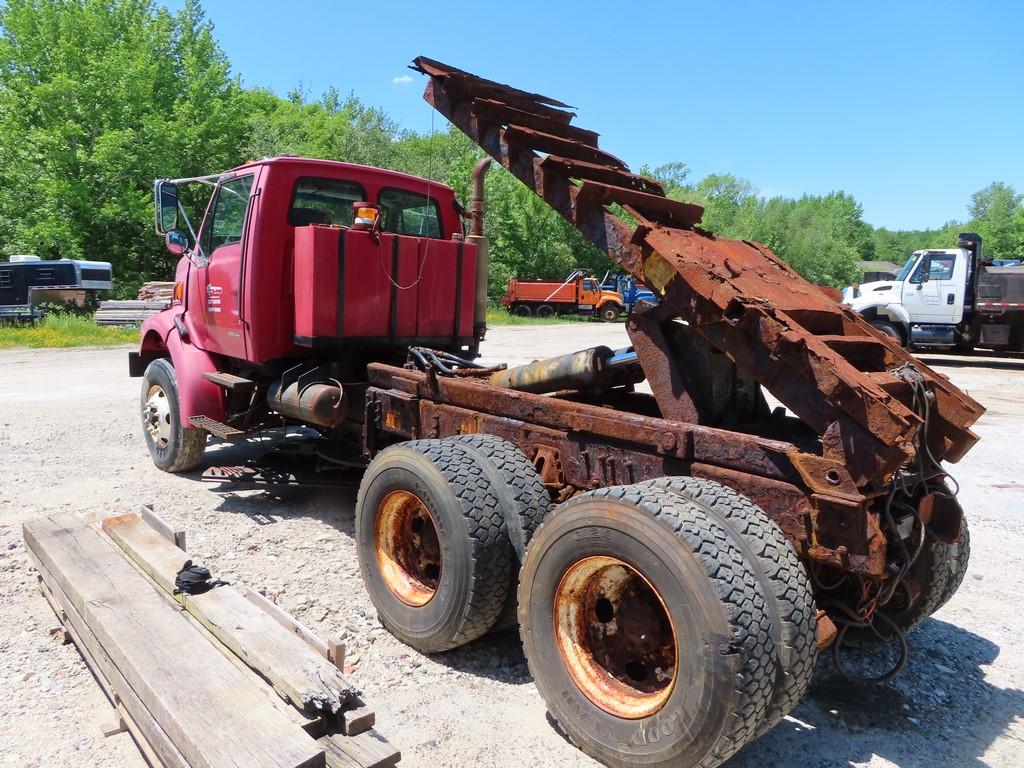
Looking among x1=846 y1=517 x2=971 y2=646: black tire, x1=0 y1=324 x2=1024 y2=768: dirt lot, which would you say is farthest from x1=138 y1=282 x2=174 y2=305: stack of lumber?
x1=846 y1=517 x2=971 y2=646: black tire

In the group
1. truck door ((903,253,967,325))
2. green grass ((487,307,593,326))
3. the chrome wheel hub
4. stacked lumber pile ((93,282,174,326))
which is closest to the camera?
the chrome wheel hub

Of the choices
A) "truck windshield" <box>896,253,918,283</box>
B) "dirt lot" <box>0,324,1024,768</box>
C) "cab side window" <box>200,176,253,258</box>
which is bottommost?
"dirt lot" <box>0,324,1024,768</box>

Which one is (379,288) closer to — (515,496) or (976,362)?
(515,496)

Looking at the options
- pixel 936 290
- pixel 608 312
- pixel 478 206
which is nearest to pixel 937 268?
pixel 936 290

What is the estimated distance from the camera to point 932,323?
1748cm

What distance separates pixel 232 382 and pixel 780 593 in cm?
433

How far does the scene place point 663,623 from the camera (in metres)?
2.62

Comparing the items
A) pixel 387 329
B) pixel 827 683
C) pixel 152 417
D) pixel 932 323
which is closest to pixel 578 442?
pixel 827 683

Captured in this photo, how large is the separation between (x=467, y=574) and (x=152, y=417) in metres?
4.63

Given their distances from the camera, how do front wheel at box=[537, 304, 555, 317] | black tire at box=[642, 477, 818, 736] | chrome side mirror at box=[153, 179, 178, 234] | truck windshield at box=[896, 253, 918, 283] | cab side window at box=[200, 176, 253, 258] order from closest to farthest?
black tire at box=[642, 477, 818, 736]
cab side window at box=[200, 176, 253, 258]
chrome side mirror at box=[153, 179, 178, 234]
truck windshield at box=[896, 253, 918, 283]
front wheel at box=[537, 304, 555, 317]

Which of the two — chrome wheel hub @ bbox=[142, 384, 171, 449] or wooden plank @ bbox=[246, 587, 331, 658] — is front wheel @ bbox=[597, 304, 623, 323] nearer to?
chrome wheel hub @ bbox=[142, 384, 171, 449]

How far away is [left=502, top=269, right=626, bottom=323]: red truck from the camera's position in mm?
35844

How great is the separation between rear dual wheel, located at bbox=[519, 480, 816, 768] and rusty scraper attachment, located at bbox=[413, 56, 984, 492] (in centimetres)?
47

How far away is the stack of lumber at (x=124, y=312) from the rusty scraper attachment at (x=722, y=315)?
1967 centimetres
